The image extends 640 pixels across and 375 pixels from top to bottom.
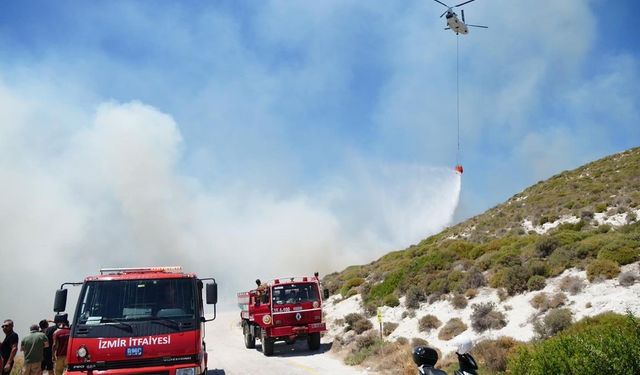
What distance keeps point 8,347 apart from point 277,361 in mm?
7976

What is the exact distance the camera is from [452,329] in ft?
49.1

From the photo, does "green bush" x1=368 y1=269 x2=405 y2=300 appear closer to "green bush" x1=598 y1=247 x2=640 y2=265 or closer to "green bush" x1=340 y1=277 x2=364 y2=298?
"green bush" x1=340 y1=277 x2=364 y2=298

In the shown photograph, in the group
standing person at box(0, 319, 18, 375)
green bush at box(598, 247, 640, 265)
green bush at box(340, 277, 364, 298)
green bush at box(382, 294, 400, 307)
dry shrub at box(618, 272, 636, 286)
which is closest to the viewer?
standing person at box(0, 319, 18, 375)

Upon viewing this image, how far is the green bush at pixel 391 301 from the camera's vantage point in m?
20.6

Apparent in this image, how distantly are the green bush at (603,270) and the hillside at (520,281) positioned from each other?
26mm

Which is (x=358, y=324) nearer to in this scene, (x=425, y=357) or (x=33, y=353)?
(x=33, y=353)

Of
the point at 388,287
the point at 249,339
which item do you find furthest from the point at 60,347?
the point at 388,287

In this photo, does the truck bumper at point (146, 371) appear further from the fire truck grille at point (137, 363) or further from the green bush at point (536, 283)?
the green bush at point (536, 283)

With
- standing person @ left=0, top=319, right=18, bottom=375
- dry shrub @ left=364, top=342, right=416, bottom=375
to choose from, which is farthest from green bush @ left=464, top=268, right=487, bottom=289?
standing person @ left=0, top=319, right=18, bottom=375

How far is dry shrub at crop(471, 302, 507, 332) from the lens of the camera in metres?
14.1

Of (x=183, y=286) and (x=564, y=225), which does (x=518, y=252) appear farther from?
(x=183, y=286)

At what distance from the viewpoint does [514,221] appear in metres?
29.8

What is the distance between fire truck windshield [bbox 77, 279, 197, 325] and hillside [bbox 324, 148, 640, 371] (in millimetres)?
6483

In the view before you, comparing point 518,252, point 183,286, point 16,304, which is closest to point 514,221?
point 518,252
